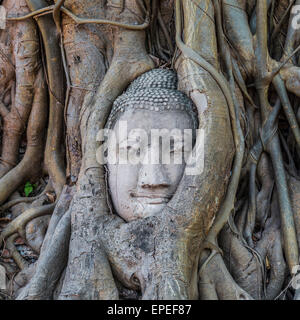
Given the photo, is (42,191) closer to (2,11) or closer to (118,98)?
(118,98)

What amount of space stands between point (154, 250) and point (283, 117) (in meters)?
1.41

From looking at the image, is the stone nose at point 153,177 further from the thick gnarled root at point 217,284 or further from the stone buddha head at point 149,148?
the thick gnarled root at point 217,284

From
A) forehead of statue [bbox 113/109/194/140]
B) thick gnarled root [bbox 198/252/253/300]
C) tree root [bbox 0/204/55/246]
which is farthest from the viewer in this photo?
tree root [bbox 0/204/55/246]

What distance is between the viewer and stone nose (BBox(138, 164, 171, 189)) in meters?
2.58

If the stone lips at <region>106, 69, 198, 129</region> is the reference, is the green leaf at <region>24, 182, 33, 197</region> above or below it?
below

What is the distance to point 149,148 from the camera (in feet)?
8.76

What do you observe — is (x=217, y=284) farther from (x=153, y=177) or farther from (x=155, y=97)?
(x=155, y=97)

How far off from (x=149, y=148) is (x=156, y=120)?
0.17 metres

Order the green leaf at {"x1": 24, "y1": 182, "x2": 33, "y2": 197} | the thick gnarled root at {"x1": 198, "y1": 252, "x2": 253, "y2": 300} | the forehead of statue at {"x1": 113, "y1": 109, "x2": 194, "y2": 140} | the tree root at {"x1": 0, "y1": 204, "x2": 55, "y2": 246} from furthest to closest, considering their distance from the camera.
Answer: the green leaf at {"x1": 24, "y1": 182, "x2": 33, "y2": 197} < the tree root at {"x1": 0, "y1": 204, "x2": 55, "y2": 246} < the forehead of statue at {"x1": 113, "y1": 109, "x2": 194, "y2": 140} < the thick gnarled root at {"x1": 198, "y1": 252, "x2": 253, "y2": 300}

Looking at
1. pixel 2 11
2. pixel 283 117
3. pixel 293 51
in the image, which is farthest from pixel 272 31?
pixel 2 11

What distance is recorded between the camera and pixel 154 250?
2.43 m

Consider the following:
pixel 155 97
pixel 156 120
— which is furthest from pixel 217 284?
pixel 155 97

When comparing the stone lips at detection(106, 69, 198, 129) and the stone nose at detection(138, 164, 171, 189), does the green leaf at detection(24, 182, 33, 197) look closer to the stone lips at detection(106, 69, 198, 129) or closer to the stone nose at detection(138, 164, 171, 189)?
the stone lips at detection(106, 69, 198, 129)

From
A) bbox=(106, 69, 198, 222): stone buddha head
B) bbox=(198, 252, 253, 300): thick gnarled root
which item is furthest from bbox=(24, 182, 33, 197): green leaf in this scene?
bbox=(198, 252, 253, 300): thick gnarled root
